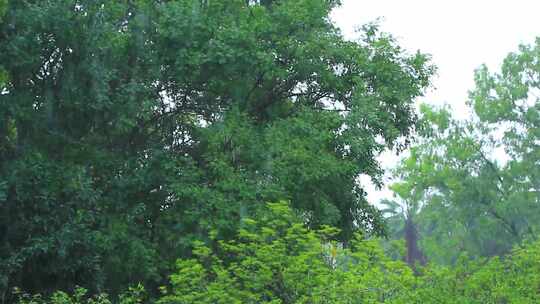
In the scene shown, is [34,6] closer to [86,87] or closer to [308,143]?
[86,87]

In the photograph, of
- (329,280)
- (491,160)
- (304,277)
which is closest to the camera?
(329,280)

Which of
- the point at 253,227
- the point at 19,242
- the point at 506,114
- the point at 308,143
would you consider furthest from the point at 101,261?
the point at 506,114

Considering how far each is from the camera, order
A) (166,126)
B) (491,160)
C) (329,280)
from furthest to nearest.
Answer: (491,160)
(166,126)
(329,280)

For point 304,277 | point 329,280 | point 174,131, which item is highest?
point 174,131

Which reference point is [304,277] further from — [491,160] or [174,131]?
[491,160]

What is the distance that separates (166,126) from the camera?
24.8 m

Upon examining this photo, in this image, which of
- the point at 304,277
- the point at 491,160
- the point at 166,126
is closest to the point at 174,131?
the point at 166,126

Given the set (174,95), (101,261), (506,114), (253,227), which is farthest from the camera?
(506,114)

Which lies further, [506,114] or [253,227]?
[506,114]

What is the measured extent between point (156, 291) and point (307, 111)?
18.0 ft

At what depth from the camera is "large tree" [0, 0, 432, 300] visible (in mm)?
21266

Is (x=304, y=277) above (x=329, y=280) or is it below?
above

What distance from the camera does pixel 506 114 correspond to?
47.6 meters

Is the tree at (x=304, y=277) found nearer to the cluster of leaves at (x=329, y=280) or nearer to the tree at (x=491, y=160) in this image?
the cluster of leaves at (x=329, y=280)
